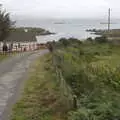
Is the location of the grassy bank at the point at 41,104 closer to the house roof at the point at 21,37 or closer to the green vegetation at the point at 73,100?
the green vegetation at the point at 73,100

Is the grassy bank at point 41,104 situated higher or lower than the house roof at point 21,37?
higher

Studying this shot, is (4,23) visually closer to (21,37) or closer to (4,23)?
(4,23)

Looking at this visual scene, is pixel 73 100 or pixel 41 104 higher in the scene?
pixel 73 100

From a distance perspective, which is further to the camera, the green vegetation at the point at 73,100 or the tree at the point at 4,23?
the tree at the point at 4,23

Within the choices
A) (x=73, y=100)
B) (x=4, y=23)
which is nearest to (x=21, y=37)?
(x=4, y=23)

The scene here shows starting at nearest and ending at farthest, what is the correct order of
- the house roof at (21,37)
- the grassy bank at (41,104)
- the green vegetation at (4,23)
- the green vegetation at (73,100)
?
the green vegetation at (73,100) → the grassy bank at (41,104) → the green vegetation at (4,23) → the house roof at (21,37)

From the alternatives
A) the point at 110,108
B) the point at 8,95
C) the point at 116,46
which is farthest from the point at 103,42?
the point at 110,108

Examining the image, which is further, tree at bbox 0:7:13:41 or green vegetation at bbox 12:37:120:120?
tree at bbox 0:7:13:41

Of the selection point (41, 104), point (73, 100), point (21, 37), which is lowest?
point (21, 37)

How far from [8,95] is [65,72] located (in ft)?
9.82

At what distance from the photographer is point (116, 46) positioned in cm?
Answer: 5731

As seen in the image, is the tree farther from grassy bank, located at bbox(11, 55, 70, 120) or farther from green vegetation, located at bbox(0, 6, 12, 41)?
grassy bank, located at bbox(11, 55, 70, 120)

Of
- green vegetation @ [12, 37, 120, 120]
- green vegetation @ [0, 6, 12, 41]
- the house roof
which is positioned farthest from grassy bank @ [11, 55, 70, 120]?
the house roof

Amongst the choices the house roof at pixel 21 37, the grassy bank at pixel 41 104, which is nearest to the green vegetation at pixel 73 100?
the grassy bank at pixel 41 104
